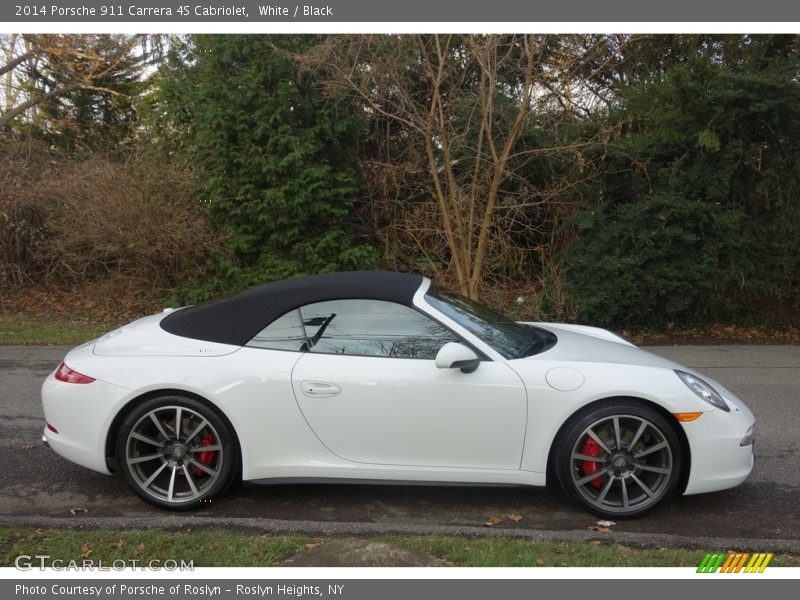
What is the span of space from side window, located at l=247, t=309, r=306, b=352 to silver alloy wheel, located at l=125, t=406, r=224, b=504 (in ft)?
1.89

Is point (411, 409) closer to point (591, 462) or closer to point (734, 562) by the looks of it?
→ point (591, 462)

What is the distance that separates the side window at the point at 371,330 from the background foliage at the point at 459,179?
6.59 meters

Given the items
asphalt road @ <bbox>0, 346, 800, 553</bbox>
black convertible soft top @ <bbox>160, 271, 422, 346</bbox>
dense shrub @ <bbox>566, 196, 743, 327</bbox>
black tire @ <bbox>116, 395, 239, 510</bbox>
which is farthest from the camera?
dense shrub @ <bbox>566, 196, 743, 327</bbox>

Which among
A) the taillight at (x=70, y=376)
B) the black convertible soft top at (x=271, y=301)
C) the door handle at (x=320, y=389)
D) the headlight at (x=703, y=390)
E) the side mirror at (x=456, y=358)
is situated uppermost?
the black convertible soft top at (x=271, y=301)

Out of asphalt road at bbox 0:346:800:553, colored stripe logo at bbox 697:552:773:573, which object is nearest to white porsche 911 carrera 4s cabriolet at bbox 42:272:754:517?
asphalt road at bbox 0:346:800:553

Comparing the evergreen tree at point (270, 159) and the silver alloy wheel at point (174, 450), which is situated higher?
the evergreen tree at point (270, 159)

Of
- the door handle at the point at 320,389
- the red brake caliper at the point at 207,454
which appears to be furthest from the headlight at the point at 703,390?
the red brake caliper at the point at 207,454

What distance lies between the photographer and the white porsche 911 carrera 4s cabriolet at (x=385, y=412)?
3.81 meters

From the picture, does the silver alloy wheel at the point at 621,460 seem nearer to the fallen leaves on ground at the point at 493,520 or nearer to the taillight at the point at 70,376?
the fallen leaves on ground at the point at 493,520

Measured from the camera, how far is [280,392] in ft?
12.6

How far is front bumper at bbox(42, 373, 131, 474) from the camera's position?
13.0 ft

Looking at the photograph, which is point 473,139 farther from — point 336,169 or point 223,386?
point 223,386

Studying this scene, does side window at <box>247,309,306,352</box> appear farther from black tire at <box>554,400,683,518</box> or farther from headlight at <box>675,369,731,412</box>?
headlight at <box>675,369,731,412</box>

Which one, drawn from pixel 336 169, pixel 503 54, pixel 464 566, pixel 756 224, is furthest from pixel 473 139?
pixel 464 566
